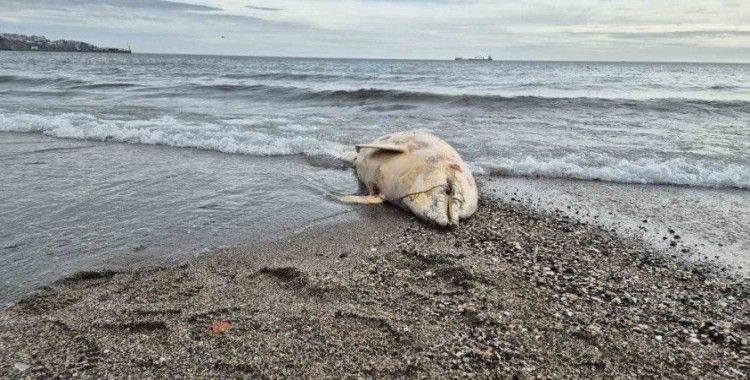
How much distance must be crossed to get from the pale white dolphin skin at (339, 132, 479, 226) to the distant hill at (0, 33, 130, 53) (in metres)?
123

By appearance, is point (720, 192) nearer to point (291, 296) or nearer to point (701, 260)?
point (701, 260)

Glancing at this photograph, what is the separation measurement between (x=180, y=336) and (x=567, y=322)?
9.03 ft

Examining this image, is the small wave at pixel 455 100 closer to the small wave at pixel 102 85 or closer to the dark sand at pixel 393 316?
the small wave at pixel 102 85

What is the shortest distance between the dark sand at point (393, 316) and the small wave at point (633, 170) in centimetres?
331

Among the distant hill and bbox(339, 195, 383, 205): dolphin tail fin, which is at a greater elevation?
the distant hill

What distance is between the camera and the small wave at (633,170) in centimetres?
787

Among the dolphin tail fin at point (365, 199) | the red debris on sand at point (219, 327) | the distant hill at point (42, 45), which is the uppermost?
the distant hill at point (42, 45)

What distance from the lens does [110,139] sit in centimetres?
1056

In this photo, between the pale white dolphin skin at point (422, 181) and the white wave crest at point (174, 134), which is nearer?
the pale white dolphin skin at point (422, 181)

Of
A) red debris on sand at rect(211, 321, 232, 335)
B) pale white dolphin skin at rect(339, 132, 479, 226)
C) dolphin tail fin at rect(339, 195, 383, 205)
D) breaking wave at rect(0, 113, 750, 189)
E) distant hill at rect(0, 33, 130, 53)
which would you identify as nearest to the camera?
red debris on sand at rect(211, 321, 232, 335)

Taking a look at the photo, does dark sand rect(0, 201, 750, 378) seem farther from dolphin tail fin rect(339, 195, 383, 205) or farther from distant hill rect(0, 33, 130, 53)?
distant hill rect(0, 33, 130, 53)

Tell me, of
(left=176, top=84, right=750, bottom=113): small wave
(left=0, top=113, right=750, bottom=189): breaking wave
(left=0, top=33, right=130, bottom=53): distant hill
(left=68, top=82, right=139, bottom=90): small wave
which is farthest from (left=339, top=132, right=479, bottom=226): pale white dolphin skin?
(left=0, top=33, right=130, bottom=53): distant hill

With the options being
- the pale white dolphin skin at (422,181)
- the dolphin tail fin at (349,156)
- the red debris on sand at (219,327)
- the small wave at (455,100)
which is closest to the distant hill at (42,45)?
the small wave at (455,100)

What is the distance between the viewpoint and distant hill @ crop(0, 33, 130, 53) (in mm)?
104062
